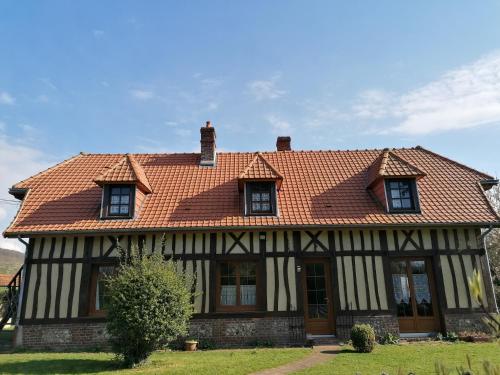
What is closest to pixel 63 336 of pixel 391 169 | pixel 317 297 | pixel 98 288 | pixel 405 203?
pixel 98 288

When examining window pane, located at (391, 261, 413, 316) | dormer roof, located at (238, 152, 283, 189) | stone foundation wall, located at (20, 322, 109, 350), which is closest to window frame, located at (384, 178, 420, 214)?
window pane, located at (391, 261, 413, 316)

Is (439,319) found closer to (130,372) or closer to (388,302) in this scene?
(388,302)

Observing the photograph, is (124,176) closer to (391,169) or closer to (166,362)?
(166,362)

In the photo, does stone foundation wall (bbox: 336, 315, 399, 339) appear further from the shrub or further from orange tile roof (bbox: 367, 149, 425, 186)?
orange tile roof (bbox: 367, 149, 425, 186)

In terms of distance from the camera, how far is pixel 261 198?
13.5m

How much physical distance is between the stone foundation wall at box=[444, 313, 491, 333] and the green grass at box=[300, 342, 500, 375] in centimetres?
121

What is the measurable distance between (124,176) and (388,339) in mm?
10114

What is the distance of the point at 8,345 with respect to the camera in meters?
11.9

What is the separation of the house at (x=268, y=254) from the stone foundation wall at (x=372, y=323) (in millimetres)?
32

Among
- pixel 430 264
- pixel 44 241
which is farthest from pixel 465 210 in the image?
pixel 44 241

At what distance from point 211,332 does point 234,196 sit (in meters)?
4.70

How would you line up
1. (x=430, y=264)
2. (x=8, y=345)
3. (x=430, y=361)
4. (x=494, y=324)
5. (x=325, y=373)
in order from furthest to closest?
(x=430, y=264)
(x=8, y=345)
(x=430, y=361)
(x=325, y=373)
(x=494, y=324)

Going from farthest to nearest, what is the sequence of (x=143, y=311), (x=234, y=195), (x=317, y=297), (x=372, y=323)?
1. (x=234, y=195)
2. (x=317, y=297)
3. (x=372, y=323)
4. (x=143, y=311)

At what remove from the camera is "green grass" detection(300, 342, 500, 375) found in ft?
26.6
